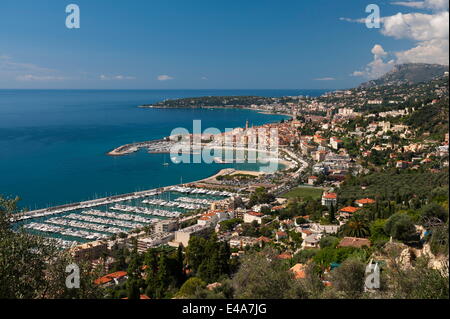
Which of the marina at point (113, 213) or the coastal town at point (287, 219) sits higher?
the coastal town at point (287, 219)

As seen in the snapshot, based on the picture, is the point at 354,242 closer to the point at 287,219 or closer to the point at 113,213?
the point at 287,219

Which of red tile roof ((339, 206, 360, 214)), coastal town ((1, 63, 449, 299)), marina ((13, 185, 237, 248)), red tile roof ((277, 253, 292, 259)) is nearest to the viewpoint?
coastal town ((1, 63, 449, 299))

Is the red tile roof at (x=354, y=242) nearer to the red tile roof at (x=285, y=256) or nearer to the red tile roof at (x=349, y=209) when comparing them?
the red tile roof at (x=285, y=256)

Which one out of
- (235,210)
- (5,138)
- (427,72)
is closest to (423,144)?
(235,210)

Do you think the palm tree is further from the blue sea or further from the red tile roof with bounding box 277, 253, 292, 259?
the blue sea

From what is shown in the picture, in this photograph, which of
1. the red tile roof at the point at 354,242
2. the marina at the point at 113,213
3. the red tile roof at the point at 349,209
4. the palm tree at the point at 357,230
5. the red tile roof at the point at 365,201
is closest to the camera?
the red tile roof at the point at 354,242

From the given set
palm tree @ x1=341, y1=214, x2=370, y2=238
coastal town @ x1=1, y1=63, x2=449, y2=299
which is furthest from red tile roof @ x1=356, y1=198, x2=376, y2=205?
palm tree @ x1=341, y1=214, x2=370, y2=238

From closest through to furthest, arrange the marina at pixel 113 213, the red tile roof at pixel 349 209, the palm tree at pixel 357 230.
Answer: the palm tree at pixel 357 230, the red tile roof at pixel 349 209, the marina at pixel 113 213

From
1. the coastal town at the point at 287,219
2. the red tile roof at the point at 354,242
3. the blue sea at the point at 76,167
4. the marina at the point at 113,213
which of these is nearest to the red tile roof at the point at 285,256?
the coastal town at the point at 287,219
